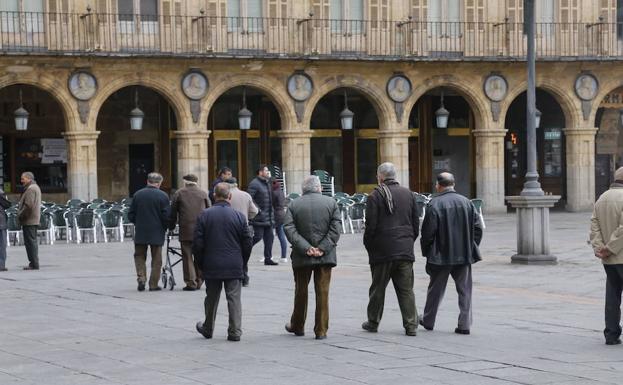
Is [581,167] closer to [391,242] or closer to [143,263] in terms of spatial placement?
[143,263]

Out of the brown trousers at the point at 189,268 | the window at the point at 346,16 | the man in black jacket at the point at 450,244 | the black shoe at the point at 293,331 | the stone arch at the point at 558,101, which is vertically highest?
the window at the point at 346,16

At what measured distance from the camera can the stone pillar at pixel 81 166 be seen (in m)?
33.5

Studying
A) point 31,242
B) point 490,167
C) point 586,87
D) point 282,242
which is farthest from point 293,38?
point 31,242

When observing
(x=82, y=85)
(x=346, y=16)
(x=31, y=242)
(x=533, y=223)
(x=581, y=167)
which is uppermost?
(x=346, y=16)

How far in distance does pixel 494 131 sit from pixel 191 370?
90.0 ft

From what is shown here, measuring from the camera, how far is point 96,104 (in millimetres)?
33656

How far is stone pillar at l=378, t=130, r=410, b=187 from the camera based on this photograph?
37.0m

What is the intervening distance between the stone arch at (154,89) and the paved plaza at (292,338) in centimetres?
1312

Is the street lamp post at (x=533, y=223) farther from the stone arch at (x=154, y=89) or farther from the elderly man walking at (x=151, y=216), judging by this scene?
the stone arch at (x=154, y=89)

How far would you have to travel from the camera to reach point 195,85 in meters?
34.7

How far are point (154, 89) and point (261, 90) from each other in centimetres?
291

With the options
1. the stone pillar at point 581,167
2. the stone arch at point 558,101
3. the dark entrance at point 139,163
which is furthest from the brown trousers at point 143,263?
the stone pillar at point 581,167

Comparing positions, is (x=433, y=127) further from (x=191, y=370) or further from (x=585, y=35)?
(x=191, y=370)

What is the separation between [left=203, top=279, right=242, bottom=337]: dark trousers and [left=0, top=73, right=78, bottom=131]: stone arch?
20757mm
